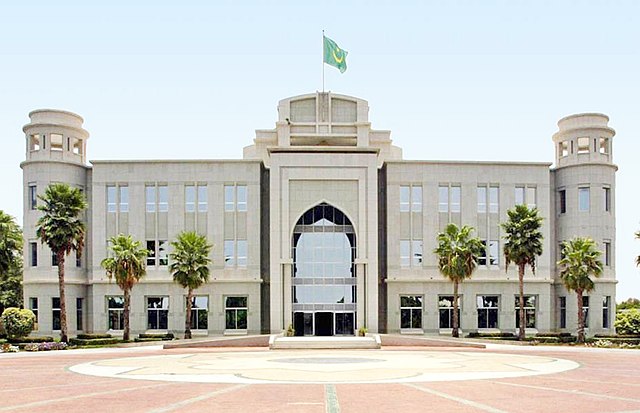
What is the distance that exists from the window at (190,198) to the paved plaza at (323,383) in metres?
25.0

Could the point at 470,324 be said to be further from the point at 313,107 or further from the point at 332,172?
the point at 313,107

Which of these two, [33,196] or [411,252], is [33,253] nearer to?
[33,196]

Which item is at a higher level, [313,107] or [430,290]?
[313,107]

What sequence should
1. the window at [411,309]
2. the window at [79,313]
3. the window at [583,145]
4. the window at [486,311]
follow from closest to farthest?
the window at [411,309] < the window at [486,311] < the window at [79,313] < the window at [583,145]

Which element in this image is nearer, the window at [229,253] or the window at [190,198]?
the window at [229,253]

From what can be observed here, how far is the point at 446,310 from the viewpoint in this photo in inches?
2623

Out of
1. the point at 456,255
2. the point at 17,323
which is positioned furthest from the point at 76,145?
the point at 456,255

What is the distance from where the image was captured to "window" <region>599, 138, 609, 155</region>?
69.2 m

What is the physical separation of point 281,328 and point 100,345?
1521 cm

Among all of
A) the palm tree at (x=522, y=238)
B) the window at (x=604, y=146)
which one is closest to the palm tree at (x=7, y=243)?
the palm tree at (x=522, y=238)

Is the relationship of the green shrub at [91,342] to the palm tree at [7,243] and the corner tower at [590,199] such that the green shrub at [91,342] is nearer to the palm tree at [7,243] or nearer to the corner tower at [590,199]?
the palm tree at [7,243]

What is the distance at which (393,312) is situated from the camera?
66.1 meters

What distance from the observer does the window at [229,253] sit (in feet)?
217

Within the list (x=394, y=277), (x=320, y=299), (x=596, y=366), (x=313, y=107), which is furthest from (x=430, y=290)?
(x=596, y=366)
